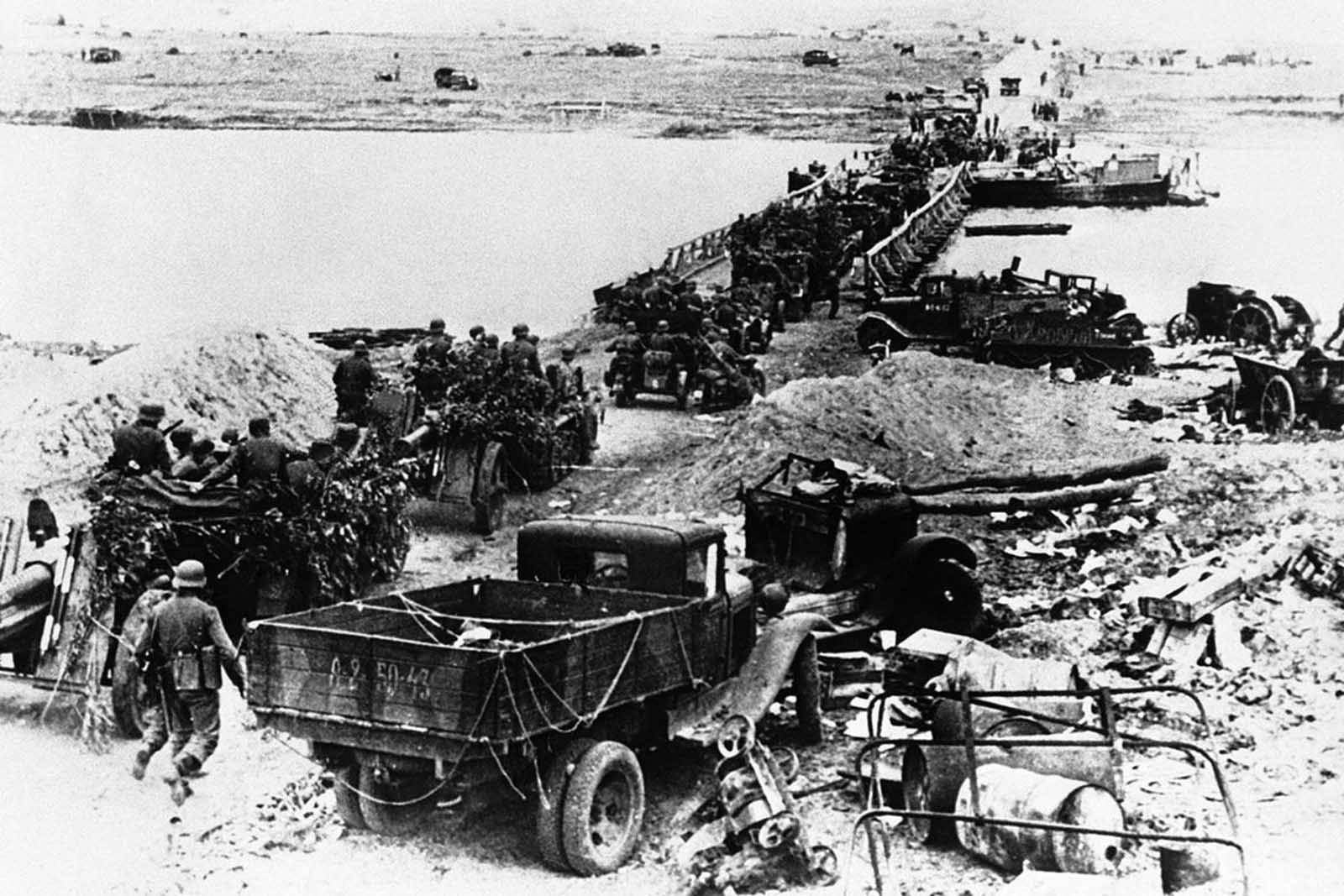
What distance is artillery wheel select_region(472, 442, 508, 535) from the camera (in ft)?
53.6

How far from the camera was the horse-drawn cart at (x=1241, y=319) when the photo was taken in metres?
21.1

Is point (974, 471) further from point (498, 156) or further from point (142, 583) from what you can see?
point (498, 156)

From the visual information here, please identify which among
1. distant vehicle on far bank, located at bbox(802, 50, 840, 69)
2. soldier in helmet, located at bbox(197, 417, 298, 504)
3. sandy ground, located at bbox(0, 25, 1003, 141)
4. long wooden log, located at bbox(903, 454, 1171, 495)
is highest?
distant vehicle on far bank, located at bbox(802, 50, 840, 69)

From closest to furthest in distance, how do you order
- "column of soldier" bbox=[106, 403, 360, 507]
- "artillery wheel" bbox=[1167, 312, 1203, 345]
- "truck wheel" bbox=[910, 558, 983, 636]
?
"truck wheel" bbox=[910, 558, 983, 636], "column of soldier" bbox=[106, 403, 360, 507], "artillery wheel" bbox=[1167, 312, 1203, 345]

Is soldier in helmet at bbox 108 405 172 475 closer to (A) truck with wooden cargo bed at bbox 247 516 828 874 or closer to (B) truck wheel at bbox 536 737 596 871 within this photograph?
(A) truck with wooden cargo bed at bbox 247 516 828 874

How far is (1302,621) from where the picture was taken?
1116 cm

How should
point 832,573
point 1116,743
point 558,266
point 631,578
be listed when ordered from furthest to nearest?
point 558,266 → point 832,573 → point 631,578 → point 1116,743

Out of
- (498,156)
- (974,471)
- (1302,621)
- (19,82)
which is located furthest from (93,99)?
(1302,621)

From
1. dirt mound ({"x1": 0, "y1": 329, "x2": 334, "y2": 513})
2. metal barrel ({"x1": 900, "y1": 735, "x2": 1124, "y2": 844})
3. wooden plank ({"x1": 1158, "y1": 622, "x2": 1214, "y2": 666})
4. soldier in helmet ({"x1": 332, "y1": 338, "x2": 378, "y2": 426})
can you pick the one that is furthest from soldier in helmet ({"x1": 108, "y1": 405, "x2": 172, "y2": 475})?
wooden plank ({"x1": 1158, "y1": 622, "x2": 1214, "y2": 666})

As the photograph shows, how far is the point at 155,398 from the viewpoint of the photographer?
19.0 metres

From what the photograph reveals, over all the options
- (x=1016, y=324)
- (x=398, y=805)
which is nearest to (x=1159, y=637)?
(x=398, y=805)

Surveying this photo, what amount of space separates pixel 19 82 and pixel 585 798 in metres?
31.4

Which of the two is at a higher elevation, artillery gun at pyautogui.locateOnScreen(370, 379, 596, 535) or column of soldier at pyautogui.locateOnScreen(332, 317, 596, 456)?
column of soldier at pyautogui.locateOnScreen(332, 317, 596, 456)

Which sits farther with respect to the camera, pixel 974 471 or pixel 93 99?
pixel 93 99
